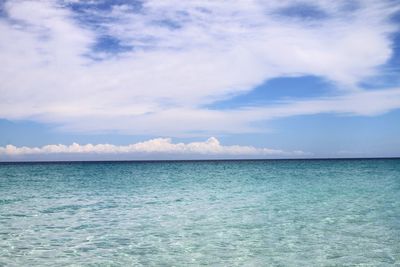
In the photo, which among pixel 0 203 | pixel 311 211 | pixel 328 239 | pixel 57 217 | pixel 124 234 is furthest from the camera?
pixel 0 203

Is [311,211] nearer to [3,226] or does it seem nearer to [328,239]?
[328,239]

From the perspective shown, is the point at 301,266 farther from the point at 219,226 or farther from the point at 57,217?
the point at 57,217

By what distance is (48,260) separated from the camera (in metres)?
11.1

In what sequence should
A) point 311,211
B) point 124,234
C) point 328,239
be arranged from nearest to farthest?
point 328,239 < point 124,234 < point 311,211

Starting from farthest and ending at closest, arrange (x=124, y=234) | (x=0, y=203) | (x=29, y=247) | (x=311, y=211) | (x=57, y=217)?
(x=0, y=203) → (x=311, y=211) → (x=57, y=217) → (x=124, y=234) → (x=29, y=247)

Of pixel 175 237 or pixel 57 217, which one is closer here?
pixel 175 237

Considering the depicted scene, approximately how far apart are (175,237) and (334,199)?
48.9 ft

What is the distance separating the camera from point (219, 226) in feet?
52.4

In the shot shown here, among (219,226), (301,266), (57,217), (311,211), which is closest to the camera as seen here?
(301,266)

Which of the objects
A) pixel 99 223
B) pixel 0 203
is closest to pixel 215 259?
pixel 99 223

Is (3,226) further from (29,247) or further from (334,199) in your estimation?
(334,199)

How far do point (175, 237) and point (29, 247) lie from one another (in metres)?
4.82

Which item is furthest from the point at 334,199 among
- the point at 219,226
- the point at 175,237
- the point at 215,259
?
the point at 215,259

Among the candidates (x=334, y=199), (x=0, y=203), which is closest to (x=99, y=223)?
(x=0, y=203)
